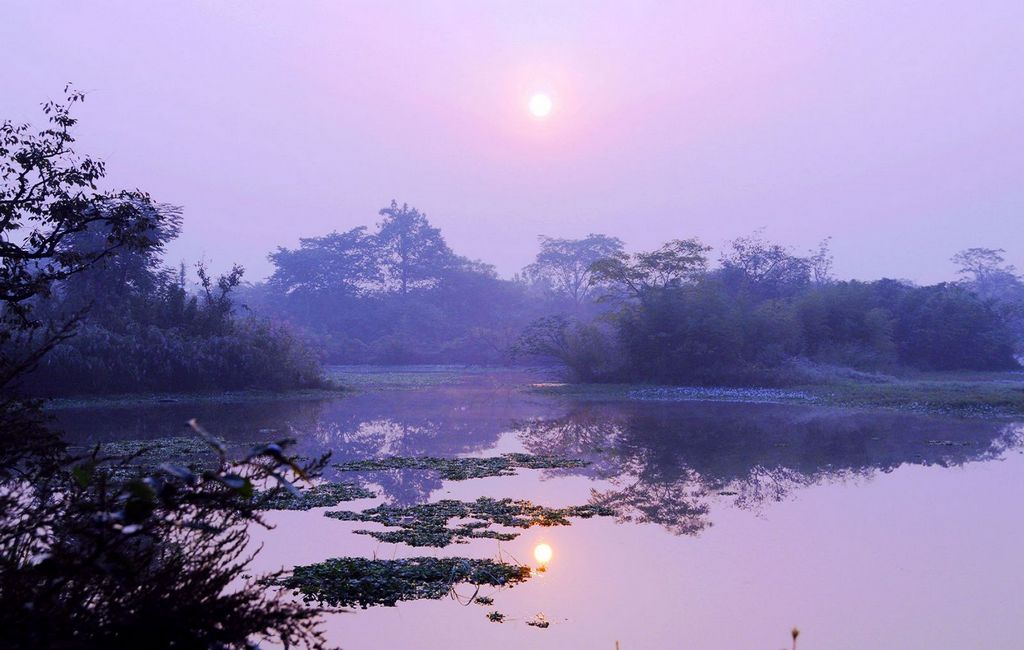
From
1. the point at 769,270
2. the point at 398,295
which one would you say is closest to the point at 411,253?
the point at 398,295

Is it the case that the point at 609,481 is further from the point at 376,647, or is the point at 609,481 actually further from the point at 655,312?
the point at 655,312

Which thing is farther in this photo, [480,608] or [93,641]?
[480,608]

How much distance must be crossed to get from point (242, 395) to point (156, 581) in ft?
86.9

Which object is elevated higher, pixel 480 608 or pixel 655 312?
pixel 655 312

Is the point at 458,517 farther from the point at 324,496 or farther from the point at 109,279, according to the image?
the point at 109,279

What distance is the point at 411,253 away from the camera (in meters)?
66.4

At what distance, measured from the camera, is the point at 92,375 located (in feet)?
82.6

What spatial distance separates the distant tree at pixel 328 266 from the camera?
62438mm

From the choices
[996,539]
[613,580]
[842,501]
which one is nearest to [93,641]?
[613,580]

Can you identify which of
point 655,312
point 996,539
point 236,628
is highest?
point 655,312

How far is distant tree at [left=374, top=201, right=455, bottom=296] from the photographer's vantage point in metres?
65.6

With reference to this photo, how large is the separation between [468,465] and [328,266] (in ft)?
167

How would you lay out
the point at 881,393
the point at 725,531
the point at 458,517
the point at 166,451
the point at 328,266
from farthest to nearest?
the point at 328,266
the point at 881,393
the point at 166,451
the point at 458,517
the point at 725,531

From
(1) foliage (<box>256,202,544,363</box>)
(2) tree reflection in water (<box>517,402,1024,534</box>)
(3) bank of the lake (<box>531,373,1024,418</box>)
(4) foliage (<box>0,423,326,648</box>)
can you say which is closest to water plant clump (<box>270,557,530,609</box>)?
(2) tree reflection in water (<box>517,402,1024,534</box>)
